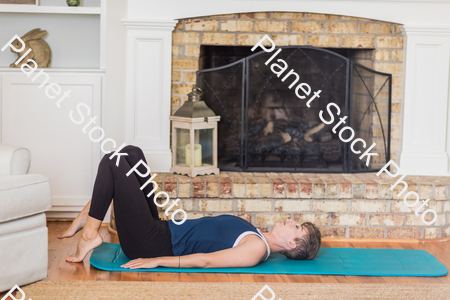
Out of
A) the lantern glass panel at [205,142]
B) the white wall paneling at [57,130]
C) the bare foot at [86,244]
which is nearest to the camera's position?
the bare foot at [86,244]

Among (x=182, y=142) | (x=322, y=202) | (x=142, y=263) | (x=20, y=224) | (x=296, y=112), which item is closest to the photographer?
(x=20, y=224)

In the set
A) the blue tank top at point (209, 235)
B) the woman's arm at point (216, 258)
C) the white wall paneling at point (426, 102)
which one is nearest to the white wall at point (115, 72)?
the blue tank top at point (209, 235)

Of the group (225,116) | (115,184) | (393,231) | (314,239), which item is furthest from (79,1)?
(393,231)

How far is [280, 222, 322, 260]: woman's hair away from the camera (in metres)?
2.40

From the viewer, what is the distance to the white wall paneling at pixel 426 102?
3279 mm

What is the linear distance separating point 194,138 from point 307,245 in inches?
40.8

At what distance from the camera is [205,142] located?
3139 millimetres

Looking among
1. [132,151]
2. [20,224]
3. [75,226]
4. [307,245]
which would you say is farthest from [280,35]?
[20,224]

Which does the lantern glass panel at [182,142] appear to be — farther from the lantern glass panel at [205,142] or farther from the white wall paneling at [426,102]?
the white wall paneling at [426,102]

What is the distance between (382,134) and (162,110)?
4.94 ft

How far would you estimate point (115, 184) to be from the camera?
2295 millimetres

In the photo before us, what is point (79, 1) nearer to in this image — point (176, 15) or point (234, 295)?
point (176, 15)

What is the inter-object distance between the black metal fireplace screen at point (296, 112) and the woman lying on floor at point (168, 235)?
0.98 m

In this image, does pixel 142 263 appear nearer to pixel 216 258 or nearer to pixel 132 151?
pixel 216 258
